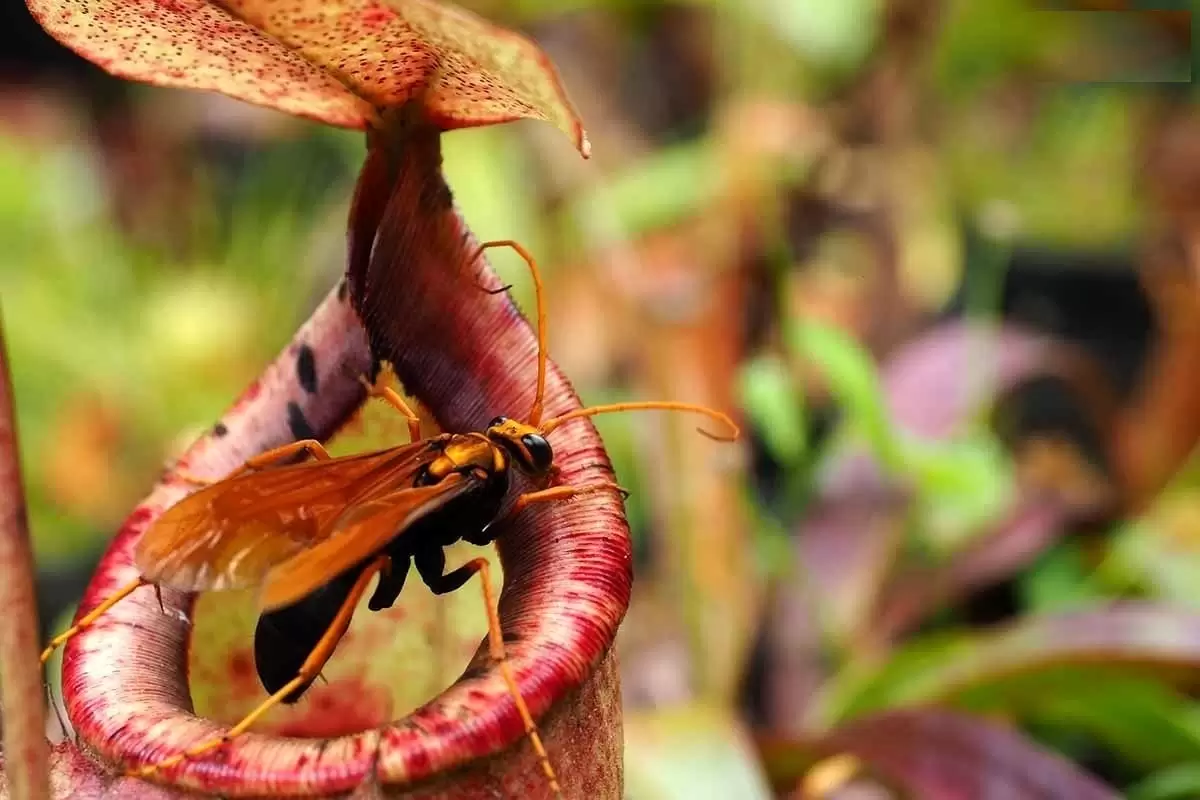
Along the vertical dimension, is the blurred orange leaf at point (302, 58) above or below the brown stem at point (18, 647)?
above

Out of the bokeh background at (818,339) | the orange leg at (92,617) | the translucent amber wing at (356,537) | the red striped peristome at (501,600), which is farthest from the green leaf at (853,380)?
the orange leg at (92,617)

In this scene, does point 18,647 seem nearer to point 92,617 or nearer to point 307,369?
point 92,617

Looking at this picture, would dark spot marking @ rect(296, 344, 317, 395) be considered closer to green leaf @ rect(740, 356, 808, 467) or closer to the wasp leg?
the wasp leg

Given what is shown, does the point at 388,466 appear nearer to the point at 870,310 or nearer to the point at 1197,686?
the point at 1197,686

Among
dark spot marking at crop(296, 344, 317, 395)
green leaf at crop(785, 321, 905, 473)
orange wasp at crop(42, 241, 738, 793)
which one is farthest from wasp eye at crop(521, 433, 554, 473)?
green leaf at crop(785, 321, 905, 473)

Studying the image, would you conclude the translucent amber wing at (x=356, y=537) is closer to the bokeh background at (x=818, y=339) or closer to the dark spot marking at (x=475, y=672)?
the dark spot marking at (x=475, y=672)

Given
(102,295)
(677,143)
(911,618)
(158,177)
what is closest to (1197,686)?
(911,618)

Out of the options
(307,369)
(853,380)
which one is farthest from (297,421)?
(853,380)
